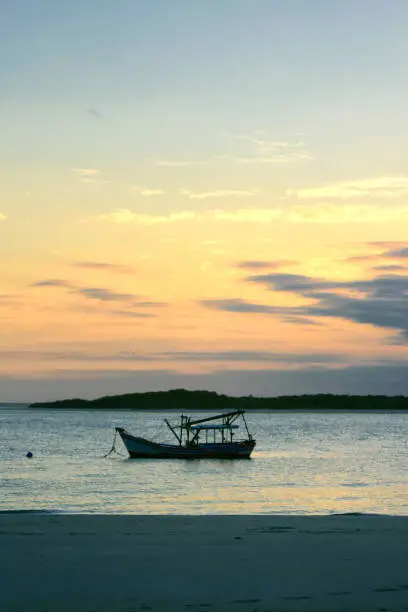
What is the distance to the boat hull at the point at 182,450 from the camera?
6662 centimetres

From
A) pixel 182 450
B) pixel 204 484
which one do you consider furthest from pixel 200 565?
pixel 182 450

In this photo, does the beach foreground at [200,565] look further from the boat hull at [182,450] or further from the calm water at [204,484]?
the boat hull at [182,450]

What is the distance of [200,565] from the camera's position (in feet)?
49.0

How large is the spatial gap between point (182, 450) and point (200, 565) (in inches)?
2045

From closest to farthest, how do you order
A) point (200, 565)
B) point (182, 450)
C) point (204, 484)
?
point (200, 565) < point (204, 484) < point (182, 450)

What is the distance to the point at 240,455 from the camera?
225 feet

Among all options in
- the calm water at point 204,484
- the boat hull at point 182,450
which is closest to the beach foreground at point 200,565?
the calm water at point 204,484

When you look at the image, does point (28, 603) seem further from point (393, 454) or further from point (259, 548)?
point (393, 454)

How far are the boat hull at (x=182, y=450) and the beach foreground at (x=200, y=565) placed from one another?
44.8 metres

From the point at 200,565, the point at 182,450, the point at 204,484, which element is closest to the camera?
the point at 200,565

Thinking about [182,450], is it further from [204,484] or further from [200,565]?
[200,565]

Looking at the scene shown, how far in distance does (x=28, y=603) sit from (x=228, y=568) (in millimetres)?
4011

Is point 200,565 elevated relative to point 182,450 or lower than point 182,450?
elevated

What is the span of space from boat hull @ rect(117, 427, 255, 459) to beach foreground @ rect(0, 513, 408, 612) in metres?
44.8
